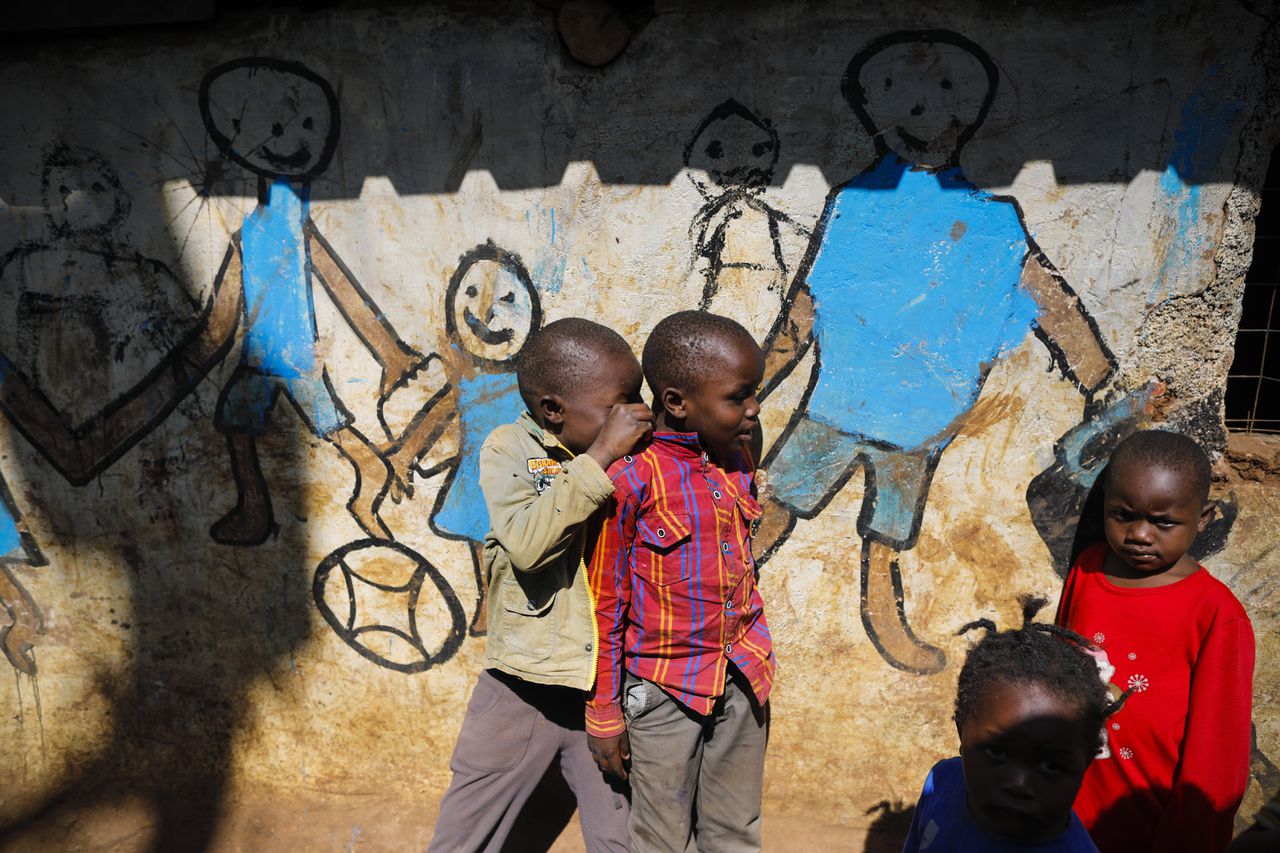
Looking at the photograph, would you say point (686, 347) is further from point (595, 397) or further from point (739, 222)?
point (739, 222)

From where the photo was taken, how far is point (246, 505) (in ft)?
8.81

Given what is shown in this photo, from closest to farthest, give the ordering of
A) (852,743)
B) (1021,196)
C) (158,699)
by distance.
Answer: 1. (1021,196)
2. (852,743)
3. (158,699)

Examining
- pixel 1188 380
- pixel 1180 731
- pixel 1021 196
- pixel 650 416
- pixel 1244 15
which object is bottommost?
pixel 1180 731

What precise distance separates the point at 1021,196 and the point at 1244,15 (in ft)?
2.24

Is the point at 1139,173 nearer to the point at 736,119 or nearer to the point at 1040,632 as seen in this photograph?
the point at 736,119

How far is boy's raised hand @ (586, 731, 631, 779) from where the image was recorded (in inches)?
81.4

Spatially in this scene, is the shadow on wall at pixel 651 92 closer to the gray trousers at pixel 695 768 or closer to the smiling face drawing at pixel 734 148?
the smiling face drawing at pixel 734 148

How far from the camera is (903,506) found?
2463 mm

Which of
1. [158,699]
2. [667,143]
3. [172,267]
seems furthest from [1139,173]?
[158,699]

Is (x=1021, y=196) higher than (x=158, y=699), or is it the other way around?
(x=1021, y=196)

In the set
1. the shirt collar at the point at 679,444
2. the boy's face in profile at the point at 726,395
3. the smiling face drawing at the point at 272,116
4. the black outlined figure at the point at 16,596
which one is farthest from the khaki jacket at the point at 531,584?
Answer: the black outlined figure at the point at 16,596

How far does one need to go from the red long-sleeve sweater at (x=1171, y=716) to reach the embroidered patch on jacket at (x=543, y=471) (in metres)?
1.47

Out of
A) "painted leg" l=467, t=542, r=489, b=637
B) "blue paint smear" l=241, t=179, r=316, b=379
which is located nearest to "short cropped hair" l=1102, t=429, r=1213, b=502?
"painted leg" l=467, t=542, r=489, b=637

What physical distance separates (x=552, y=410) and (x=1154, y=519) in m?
1.55
